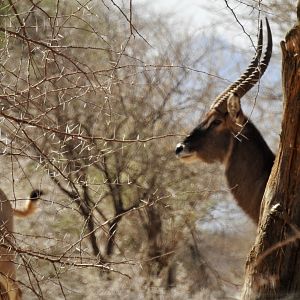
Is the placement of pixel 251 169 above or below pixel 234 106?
below

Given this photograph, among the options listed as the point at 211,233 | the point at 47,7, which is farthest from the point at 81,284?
the point at 47,7

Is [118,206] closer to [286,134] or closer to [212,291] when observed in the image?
[212,291]

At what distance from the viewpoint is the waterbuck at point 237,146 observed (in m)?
6.75

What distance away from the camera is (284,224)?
414 centimetres

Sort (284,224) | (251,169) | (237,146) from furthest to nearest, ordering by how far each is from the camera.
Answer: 1. (237,146)
2. (251,169)
3. (284,224)

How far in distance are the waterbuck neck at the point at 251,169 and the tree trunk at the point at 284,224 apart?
2469mm

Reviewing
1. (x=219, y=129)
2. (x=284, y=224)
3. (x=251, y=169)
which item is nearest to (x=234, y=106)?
(x=219, y=129)

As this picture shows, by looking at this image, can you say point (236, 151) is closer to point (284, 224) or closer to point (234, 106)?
point (234, 106)

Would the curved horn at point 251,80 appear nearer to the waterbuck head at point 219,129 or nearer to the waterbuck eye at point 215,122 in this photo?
the waterbuck head at point 219,129

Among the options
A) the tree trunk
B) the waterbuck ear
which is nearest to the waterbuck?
the waterbuck ear

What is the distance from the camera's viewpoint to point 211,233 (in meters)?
11.0

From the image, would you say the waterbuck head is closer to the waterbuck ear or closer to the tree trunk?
the waterbuck ear

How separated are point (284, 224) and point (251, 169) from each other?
2.70 metres

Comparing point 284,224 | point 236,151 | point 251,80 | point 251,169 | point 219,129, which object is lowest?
point 284,224
